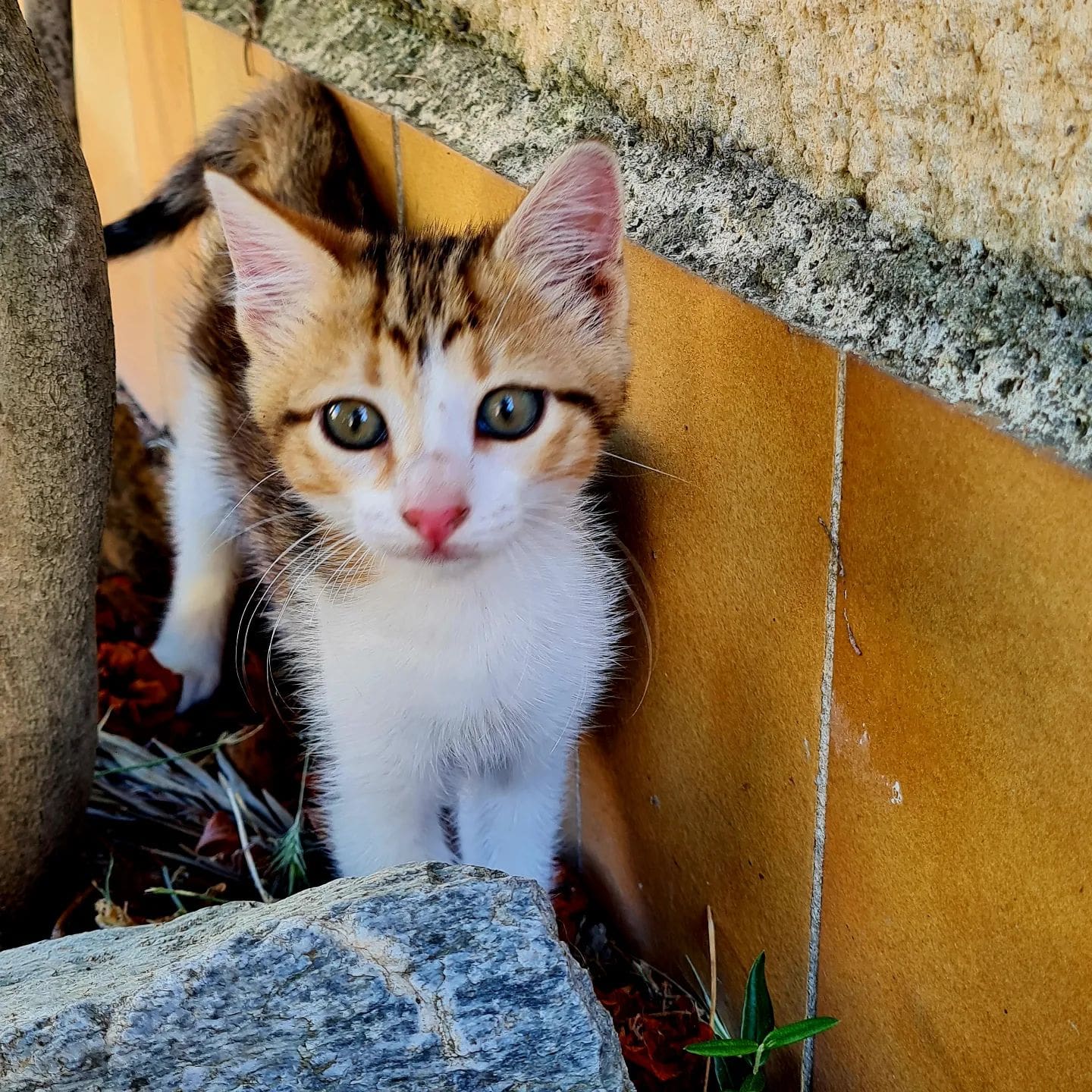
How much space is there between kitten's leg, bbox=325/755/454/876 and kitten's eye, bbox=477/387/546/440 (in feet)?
1.70

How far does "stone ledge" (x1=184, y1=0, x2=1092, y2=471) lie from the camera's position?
95 cm

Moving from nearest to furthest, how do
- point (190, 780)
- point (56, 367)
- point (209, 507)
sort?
point (56, 367) < point (190, 780) < point (209, 507)

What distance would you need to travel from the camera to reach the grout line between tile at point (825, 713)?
1.15 m

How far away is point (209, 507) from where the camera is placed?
2.25m

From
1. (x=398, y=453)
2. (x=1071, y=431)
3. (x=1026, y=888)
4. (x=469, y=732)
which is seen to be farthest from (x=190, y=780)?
(x=1071, y=431)

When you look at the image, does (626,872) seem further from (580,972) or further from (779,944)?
(580,972)

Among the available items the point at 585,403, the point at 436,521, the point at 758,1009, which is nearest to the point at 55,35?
the point at 585,403

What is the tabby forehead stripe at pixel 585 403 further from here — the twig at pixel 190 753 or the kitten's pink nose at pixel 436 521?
the twig at pixel 190 753

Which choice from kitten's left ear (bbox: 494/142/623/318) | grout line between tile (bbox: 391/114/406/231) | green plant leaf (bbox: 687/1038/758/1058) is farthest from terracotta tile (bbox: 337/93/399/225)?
green plant leaf (bbox: 687/1038/758/1058)

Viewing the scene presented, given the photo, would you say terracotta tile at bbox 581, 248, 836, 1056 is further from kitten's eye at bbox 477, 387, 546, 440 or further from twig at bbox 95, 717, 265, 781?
twig at bbox 95, 717, 265, 781

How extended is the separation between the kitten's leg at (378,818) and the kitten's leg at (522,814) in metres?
0.12

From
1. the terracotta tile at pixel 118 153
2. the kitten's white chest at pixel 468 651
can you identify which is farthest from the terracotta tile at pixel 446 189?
the terracotta tile at pixel 118 153

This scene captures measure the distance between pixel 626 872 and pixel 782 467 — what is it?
80 centimetres

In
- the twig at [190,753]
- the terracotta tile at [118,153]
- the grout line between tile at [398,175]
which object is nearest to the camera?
the grout line between tile at [398,175]
